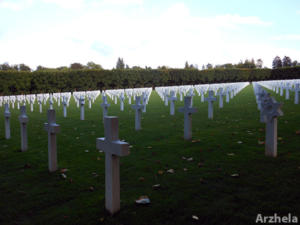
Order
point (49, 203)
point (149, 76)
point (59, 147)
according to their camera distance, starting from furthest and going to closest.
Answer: point (149, 76)
point (59, 147)
point (49, 203)

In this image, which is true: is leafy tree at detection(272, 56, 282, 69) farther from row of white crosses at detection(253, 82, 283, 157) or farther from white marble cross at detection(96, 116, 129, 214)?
white marble cross at detection(96, 116, 129, 214)

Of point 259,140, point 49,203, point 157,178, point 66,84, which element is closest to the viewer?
Answer: point 49,203

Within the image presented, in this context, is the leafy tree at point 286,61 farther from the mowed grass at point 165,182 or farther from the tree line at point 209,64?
the mowed grass at point 165,182

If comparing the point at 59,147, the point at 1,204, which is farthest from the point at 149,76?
the point at 1,204

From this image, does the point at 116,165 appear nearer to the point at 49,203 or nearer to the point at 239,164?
the point at 49,203

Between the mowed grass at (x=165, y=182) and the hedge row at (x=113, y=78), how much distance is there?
29.0 meters

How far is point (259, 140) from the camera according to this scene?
6.11m

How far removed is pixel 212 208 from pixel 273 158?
214 cm

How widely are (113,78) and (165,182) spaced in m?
38.7

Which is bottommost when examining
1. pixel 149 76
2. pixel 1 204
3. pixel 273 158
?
pixel 1 204

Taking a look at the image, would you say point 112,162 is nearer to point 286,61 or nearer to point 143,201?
point 143,201

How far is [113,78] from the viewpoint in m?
41.8

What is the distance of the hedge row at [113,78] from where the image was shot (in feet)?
109

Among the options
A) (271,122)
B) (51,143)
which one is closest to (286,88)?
(271,122)
